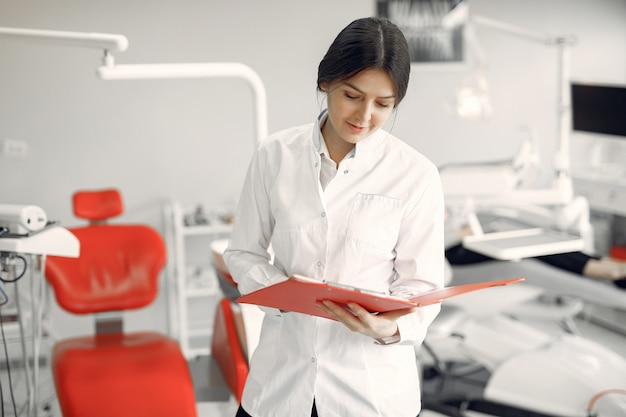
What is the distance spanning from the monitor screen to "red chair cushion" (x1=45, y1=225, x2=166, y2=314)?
2398 mm

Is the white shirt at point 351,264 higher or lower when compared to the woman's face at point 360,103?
lower

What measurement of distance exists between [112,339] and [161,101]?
1729 mm

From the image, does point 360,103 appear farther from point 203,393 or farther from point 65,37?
point 203,393

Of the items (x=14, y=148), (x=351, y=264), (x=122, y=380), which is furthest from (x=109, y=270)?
(x=14, y=148)

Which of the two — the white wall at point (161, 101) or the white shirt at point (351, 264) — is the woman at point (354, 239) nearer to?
the white shirt at point (351, 264)

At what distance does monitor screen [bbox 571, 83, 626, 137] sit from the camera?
3.54 m

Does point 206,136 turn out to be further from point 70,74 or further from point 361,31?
point 361,31

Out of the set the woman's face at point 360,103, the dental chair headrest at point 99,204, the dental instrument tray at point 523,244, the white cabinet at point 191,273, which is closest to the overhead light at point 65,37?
the dental chair headrest at point 99,204

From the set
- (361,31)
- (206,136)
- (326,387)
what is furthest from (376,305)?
(206,136)

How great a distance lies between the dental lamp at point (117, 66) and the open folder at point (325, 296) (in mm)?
931

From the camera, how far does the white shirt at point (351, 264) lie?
3.94 ft

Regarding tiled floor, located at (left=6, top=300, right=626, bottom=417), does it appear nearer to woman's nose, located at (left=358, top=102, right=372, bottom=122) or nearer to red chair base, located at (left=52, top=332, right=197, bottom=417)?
red chair base, located at (left=52, top=332, right=197, bottom=417)

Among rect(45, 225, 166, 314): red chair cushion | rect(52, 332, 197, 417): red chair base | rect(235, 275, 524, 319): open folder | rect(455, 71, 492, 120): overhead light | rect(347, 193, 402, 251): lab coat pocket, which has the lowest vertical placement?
rect(52, 332, 197, 417): red chair base

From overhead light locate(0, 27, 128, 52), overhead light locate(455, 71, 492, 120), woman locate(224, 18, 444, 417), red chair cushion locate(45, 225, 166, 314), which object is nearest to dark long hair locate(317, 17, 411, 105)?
woman locate(224, 18, 444, 417)
